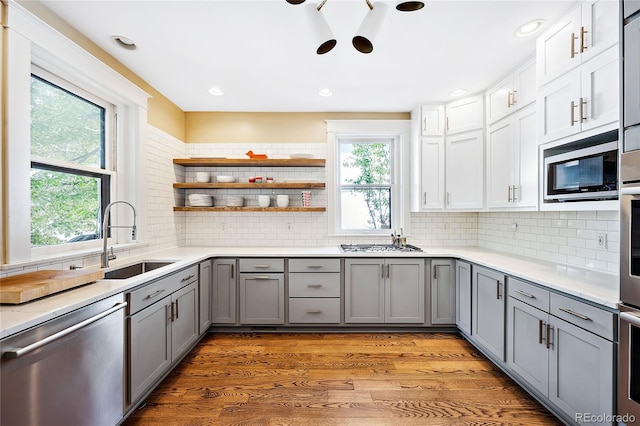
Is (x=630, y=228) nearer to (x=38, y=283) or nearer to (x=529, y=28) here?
(x=529, y=28)

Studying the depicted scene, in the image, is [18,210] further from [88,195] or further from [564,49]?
[564,49]

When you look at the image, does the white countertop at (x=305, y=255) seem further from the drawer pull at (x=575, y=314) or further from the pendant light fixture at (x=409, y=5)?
the pendant light fixture at (x=409, y=5)

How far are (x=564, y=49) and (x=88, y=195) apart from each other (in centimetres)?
375

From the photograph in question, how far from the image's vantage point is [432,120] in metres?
3.44

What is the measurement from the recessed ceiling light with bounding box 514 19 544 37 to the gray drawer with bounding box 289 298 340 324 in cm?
279

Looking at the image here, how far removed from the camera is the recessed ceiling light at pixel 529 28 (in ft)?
Result: 6.64

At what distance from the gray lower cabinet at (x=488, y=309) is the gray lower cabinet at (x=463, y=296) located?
7 cm

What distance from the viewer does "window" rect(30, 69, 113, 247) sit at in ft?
6.57

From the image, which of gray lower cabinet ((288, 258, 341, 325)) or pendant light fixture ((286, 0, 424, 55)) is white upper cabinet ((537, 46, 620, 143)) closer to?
pendant light fixture ((286, 0, 424, 55))

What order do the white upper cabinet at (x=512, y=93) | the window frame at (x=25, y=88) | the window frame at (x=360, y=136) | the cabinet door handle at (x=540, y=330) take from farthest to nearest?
the window frame at (x=360, y=136), the white upper cabinet at (x=512, y=93), the cabinet door handle at (x=540, y=330), the window frame at (x=25, y=88)

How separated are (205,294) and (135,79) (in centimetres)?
219

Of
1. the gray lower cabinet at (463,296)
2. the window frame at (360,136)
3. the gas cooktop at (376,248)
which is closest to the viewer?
the gray lower cabinet at (463,296)

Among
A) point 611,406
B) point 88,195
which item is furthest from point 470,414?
point 88,195

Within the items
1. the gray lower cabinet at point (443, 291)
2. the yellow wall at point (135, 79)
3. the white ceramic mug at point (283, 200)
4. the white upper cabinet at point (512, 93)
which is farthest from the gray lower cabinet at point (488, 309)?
the yellow wall at point (135, 79)
